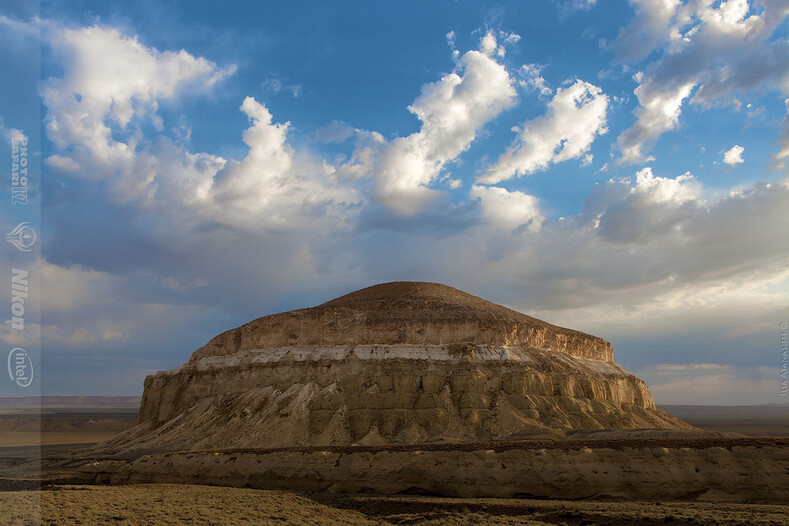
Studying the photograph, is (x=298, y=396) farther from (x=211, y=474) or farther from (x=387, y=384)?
(x=211, y=474)

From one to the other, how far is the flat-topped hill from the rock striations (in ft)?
0.35

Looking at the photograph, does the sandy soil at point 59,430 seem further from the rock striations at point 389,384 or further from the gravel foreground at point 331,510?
the gravel foreground at point 331,510

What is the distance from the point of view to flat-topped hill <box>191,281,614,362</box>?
55375 mm

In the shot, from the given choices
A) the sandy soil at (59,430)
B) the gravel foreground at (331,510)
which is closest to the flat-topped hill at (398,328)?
the gravel foreground at (331,510)

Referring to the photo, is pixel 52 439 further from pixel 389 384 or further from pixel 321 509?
pixel 321 509

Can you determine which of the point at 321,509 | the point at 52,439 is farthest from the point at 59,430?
the point at 321,509

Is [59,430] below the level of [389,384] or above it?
below

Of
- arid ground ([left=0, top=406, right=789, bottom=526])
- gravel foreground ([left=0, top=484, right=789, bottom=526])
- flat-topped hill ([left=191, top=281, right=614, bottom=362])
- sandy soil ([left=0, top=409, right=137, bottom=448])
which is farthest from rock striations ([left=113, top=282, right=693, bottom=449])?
sandy soil ([left=0, top=409, right=137, bottom=448])

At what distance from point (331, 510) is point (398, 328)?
31.7 meters

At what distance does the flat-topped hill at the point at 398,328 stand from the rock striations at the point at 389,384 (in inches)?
4.2

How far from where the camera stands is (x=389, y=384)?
165 ft

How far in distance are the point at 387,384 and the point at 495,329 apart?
40.4 ft

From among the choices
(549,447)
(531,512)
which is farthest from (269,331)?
(531,512)

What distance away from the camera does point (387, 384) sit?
165 ft
